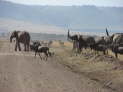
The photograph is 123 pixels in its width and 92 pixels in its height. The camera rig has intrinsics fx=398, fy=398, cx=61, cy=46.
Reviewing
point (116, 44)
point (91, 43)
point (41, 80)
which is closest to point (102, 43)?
point (91, 43)

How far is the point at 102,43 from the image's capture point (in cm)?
3675

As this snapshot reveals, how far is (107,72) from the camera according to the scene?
76.6 ft

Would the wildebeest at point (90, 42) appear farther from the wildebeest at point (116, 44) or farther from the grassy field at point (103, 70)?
the grassy field at point (103, 70)

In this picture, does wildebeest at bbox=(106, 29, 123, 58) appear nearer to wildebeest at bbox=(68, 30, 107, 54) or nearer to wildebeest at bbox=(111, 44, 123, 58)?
wildebeest at bbox=(111, 44, 123, 58)

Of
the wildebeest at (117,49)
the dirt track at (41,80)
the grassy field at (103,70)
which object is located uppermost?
the wildebeest at (117,49)

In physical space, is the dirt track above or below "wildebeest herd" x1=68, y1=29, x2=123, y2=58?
below

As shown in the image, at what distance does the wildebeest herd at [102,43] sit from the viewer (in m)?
32.3

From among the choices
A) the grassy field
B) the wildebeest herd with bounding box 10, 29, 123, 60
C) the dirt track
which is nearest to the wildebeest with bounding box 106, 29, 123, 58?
the wildebeest herd with bounding box 10, 29, 123, 60

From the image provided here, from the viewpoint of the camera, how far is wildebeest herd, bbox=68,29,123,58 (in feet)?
106

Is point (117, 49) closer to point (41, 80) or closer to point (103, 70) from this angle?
point (103, 70)

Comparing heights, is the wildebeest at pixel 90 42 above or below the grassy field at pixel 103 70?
above

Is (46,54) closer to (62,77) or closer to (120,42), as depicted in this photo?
(120,42)

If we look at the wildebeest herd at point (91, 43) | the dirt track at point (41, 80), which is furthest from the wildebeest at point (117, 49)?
the dirt track at point (41, 80)

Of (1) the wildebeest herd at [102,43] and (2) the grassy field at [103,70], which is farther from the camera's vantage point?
(1) the wildebeest herd at [102,43]
